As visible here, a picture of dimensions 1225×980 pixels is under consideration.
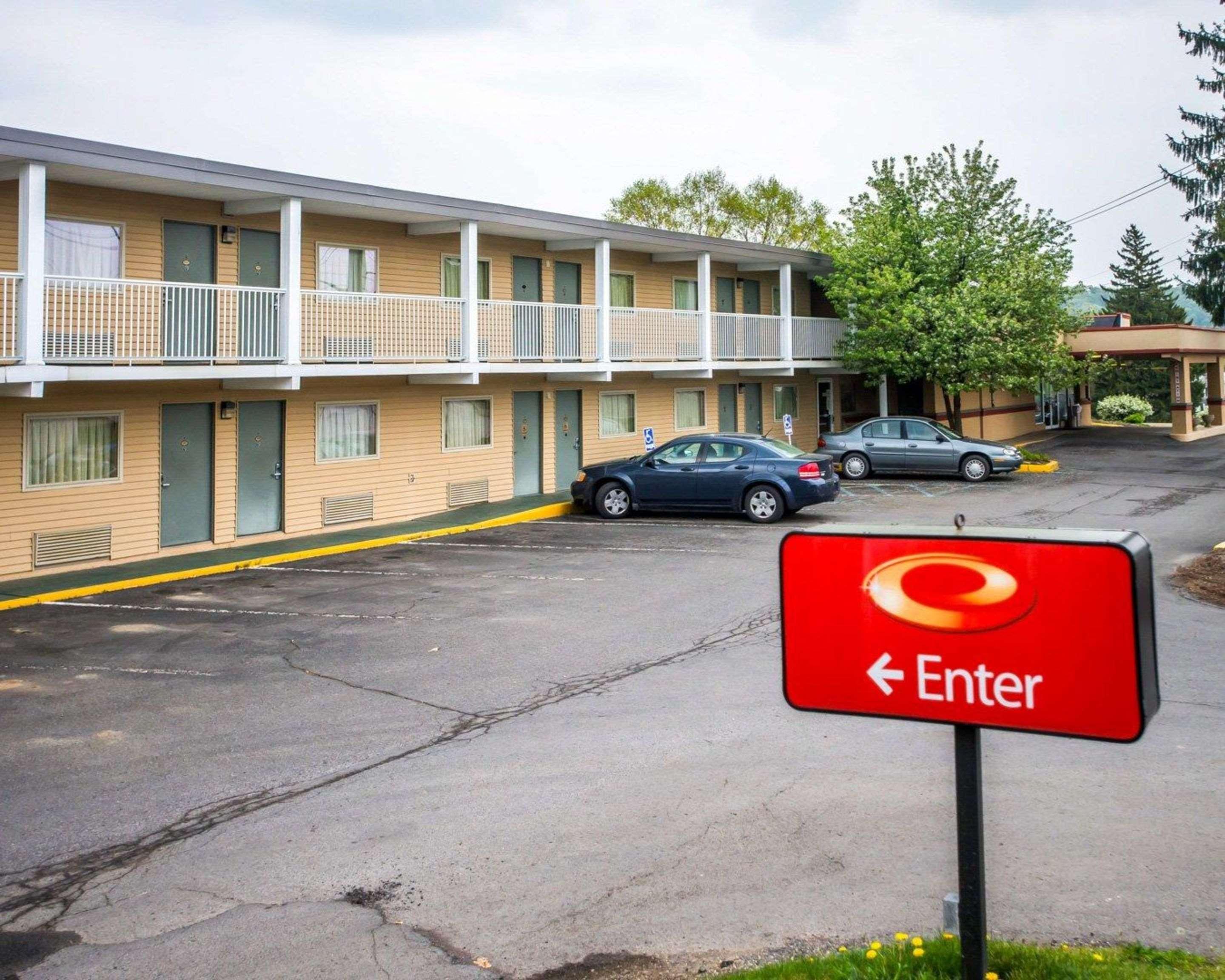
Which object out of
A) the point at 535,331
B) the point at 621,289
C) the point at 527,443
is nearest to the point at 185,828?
the point at 535,331

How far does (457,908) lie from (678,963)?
1.24 metres

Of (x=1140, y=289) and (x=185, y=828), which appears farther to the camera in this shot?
(x=1140, y=289)

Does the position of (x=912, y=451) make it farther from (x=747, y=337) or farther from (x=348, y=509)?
(x=348, y=509)

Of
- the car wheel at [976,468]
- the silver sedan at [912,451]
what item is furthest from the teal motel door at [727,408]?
the car wheel at [976,468]

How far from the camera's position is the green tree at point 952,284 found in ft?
101

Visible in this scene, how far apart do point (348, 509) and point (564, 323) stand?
236 inches

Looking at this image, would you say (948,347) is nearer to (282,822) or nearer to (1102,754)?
(1102,754)

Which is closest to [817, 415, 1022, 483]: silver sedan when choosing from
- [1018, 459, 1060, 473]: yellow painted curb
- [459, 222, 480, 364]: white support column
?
[1018, 459, 1060, 473]: yellow painted curb

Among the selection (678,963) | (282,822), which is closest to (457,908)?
(678,963)

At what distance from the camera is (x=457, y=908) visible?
595 centimetres

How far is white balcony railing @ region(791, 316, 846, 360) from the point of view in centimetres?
3144

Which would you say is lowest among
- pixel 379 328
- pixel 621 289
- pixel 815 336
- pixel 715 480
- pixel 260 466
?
pixel 715 480

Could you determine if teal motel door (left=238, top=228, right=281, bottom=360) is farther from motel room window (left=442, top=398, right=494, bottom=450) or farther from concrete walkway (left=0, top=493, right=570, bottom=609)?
motel room window (left=442, top=398, right=494, bottom=450)

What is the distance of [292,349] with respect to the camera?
18047mm
